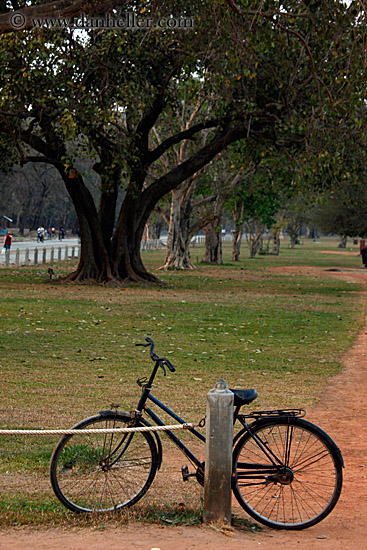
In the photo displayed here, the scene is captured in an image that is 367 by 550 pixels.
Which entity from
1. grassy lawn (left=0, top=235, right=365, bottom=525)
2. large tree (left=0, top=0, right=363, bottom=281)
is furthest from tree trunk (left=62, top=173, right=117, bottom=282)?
grassy lawn (left=0, top=235, right=365, bottom=525)

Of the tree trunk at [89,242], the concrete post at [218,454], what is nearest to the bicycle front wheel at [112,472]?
the concrete post at [218,454]

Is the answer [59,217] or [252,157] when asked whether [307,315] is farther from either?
[59,217]

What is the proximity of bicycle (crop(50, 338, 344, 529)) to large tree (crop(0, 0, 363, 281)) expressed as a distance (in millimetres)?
16290

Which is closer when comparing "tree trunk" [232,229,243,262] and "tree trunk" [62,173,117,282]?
"tree trunk" [62,173,117,282]

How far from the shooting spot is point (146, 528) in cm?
586

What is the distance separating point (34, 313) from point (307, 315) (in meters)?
7.30

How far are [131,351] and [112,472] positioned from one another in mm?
8657

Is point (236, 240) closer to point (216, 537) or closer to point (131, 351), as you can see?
point (131, 351)

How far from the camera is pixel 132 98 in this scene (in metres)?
26.7

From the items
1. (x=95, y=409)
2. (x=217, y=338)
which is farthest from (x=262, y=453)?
(x=217, y=338)

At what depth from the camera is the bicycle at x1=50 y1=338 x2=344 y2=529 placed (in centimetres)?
625

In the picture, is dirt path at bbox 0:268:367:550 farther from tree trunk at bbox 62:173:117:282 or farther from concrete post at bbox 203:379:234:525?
tree trunk at bbox 62:173:117:282

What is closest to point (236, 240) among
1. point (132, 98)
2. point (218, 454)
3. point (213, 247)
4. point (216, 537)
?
point (213, 247)

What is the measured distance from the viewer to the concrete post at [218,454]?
5.94m
